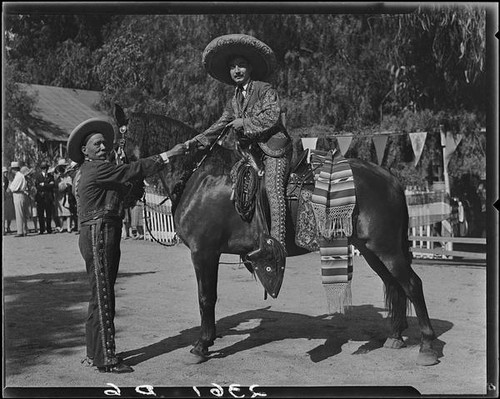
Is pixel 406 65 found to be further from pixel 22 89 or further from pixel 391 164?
pixel 22 89

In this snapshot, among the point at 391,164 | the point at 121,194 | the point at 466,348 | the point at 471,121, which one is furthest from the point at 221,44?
the point at 391,164

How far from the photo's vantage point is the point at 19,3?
4633 mm

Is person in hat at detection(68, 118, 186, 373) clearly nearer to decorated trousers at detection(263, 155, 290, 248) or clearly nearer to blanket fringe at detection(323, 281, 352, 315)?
decorated trousers at detection(263, 155, 290, 248)

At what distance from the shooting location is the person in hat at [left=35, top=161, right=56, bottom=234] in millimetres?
13523

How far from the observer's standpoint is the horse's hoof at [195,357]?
16.9ft

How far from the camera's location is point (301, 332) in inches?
239

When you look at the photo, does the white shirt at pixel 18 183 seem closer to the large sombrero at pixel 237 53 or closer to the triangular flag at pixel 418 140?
the triangular flag at pixel 418 140

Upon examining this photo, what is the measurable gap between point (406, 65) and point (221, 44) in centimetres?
537

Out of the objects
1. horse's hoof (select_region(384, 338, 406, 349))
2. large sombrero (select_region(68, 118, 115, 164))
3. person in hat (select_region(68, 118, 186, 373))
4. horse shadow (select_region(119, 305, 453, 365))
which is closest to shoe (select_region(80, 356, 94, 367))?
person in hat (select_region(68, 118, 186, 373))

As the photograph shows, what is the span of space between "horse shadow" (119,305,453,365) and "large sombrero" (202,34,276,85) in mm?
2467

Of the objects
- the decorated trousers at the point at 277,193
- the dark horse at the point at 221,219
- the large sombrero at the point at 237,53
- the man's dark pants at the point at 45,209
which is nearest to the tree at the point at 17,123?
the man's dark pants at the point at 45,209

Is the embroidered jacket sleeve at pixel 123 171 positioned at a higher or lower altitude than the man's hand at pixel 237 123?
lower

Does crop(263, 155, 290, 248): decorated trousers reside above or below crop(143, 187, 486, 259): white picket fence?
above

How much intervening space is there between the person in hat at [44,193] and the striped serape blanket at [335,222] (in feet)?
32.0
